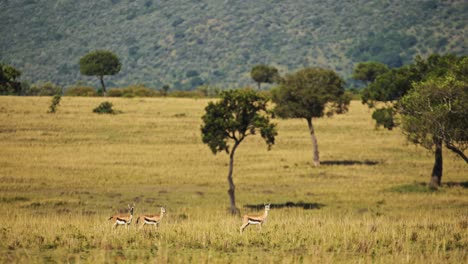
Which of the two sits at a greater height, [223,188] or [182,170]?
[223,188]

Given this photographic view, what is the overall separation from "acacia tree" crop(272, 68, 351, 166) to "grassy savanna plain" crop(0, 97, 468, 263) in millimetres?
4342

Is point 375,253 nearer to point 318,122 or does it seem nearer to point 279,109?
point 279,109

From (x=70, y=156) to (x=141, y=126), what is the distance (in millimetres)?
21128

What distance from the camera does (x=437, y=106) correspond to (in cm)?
3869

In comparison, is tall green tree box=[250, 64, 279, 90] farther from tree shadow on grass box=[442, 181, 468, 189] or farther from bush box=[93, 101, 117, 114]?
tree shadow on grass box=[442, 181, 468, 189]

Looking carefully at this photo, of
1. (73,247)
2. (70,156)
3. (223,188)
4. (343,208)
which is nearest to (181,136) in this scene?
(70,156)

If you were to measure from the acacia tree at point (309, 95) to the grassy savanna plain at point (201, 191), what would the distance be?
14.2 feet

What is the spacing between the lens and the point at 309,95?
61062 mm

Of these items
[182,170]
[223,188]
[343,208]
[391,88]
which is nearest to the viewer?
[343,208]

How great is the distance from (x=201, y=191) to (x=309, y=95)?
17.4 metres

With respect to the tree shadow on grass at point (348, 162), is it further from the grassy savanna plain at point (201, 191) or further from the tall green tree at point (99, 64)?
the tall green tree at point (99, 64)

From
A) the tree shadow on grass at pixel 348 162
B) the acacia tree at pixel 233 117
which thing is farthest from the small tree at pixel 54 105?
the acacia tree at pixel 233 117

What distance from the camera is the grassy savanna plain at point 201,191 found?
21.7 m

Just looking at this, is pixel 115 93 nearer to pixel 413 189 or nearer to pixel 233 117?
pixel 413 189
